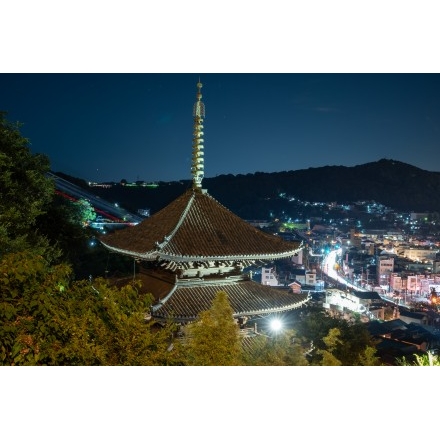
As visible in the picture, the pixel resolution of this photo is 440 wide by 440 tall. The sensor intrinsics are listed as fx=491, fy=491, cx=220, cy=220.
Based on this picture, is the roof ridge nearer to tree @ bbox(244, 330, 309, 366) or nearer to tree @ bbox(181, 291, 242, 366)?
tree @ bbox(181, 291, 242, 366)

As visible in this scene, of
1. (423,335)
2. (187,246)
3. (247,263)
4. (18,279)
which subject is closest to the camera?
(18,279)

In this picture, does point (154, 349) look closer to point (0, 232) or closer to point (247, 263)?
point (247, 263)

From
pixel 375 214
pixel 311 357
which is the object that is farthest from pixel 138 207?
pixel 375 214

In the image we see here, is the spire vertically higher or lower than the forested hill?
lower

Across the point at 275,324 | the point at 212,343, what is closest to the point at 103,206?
the point at 275,324

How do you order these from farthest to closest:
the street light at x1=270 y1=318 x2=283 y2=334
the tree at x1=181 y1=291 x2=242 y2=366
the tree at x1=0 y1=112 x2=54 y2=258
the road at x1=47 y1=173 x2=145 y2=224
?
1. the road at x1=47 y1=173 x2=145 y2=224
2. the tree at x1=0 y1=112 x2=54 y2=258
3. the street light at x1=270 y1=318 x2=283 y2=334
4. the tree at x1=181 y1=291 x2=242 y2=366

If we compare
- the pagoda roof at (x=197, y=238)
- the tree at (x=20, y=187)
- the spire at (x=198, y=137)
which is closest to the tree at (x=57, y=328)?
the pagoda roof at (x=197, y=238)

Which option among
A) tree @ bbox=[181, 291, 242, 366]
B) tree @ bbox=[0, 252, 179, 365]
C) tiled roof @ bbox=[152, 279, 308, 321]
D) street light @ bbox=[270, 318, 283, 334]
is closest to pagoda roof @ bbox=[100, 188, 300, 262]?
tiled roof @ bbox=[152, 279, 308, 321]
